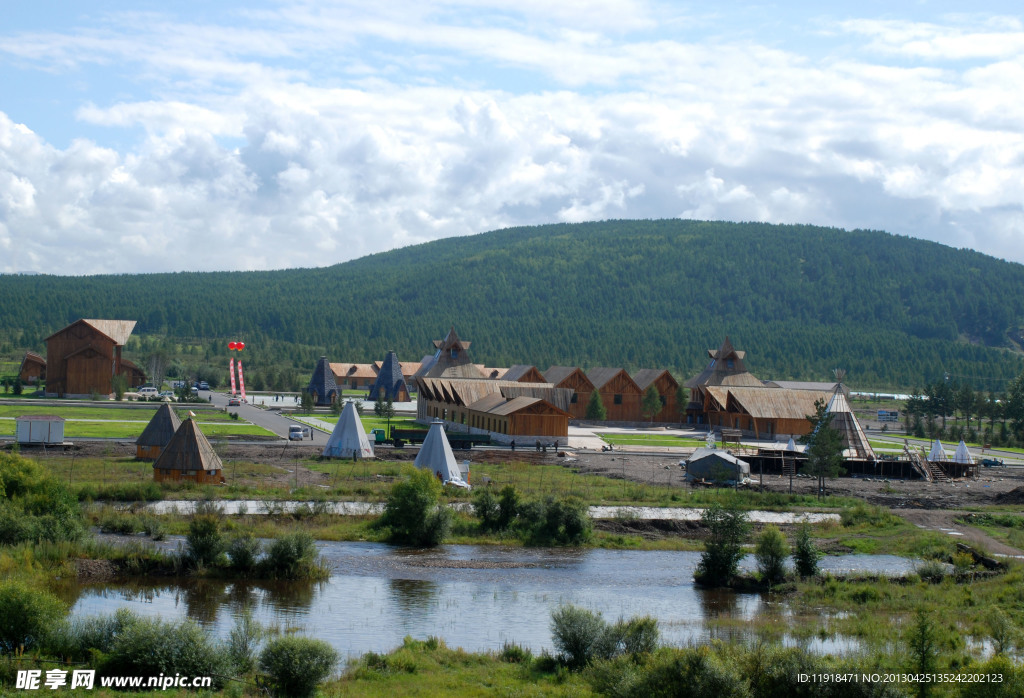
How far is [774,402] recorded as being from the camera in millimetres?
77062

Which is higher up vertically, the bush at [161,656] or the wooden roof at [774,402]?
the wooden roof at [774,402]

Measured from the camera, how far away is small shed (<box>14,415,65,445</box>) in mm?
48188

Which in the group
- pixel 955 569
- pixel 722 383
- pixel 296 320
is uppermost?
pixel 296 320

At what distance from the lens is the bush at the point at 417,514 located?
31.1 metres

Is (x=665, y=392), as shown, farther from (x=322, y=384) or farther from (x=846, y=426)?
(x=846, y=426)

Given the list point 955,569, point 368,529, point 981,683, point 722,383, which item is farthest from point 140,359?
point 981,683

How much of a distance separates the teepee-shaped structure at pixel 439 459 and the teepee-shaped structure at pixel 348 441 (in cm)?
898

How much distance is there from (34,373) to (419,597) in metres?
99.1

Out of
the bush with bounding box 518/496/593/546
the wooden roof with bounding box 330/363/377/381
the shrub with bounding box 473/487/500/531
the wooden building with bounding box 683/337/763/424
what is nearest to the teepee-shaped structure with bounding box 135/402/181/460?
the shrub with bounding box 473/487/500/531

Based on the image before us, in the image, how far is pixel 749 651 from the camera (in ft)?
54.3

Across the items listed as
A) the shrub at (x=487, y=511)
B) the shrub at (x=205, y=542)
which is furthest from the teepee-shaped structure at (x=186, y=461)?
the shrub at (x=205, y=542)

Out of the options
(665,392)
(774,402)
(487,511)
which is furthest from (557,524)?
(665,392)

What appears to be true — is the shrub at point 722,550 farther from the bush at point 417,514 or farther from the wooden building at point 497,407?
the wooden building at point 497,407

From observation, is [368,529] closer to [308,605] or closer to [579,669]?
[308,605]
